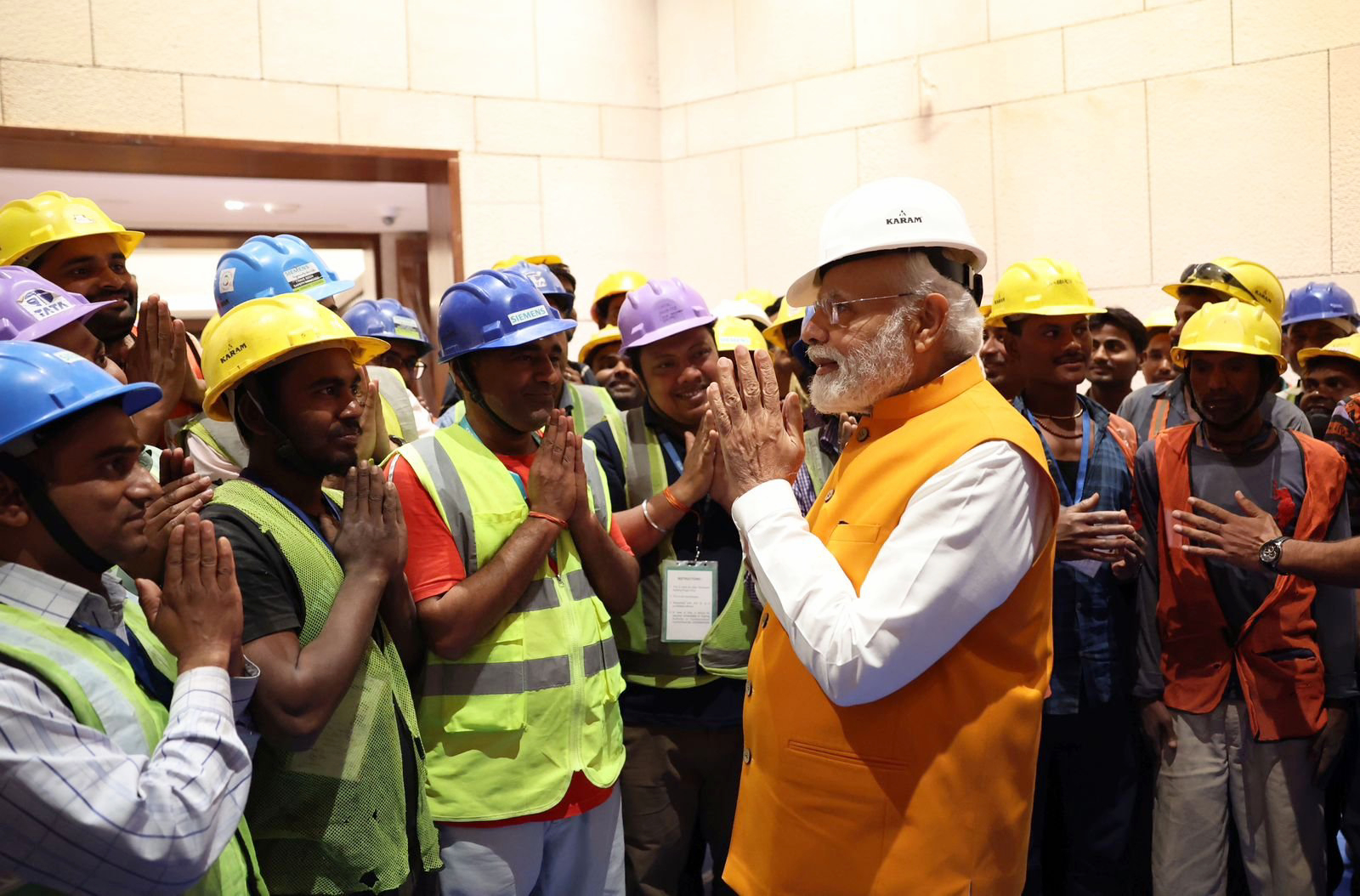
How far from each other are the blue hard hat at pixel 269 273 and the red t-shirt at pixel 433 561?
3.11ft

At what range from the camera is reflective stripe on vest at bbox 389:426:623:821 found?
9.05ft

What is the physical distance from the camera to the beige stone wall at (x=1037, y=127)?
6.26m

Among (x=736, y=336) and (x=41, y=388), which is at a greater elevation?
(x=736, y=336)

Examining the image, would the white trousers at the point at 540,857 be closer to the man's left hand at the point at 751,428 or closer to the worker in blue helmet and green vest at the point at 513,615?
the worker in blue helmet and green vest at the point at 513,615

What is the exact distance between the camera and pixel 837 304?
2.26m

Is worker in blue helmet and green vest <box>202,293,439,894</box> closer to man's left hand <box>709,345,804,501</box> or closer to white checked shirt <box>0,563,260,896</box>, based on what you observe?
white checked shirt <box>0,563,260,896</box>

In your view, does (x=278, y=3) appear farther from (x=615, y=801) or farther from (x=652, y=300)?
(x=615, y=801)

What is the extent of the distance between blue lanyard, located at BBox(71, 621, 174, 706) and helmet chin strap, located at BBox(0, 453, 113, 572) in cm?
11

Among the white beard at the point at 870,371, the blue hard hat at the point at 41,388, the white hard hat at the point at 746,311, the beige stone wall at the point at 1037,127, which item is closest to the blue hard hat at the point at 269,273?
the blue hard hat at the point at 41,388

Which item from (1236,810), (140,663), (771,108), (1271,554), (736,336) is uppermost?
(771,108)

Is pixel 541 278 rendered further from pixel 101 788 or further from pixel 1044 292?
pixel 101 788

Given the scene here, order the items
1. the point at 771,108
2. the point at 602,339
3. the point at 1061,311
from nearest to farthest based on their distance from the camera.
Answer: the point at 1061,311 < the point at 602,339 < the point at 771,108

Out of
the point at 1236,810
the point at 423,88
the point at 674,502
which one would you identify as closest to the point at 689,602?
the point at 674,502

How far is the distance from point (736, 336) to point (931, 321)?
2619 mm
